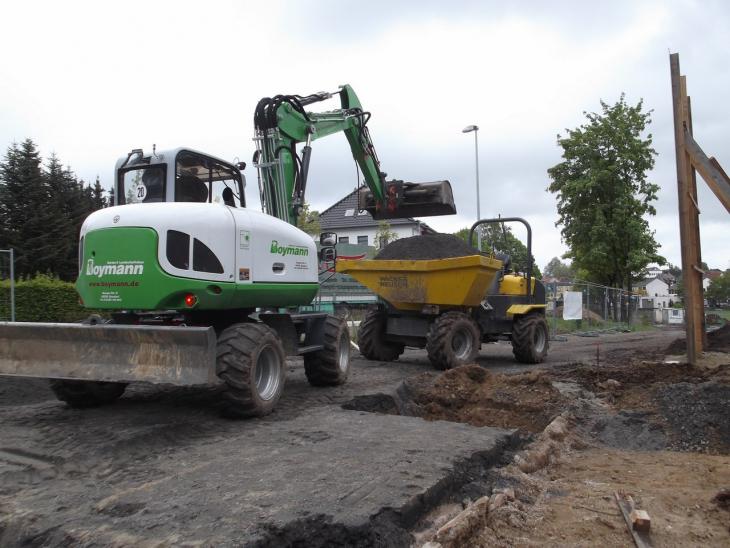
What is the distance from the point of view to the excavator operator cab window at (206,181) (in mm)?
6488

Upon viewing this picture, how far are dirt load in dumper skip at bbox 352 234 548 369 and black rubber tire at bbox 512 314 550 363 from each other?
0.06 feet

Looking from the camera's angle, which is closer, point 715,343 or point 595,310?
point 715,343

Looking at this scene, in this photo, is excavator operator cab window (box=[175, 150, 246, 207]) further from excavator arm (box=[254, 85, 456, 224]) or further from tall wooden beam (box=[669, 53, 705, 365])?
tall wooden beam (box=[669, 53, 705, 365])

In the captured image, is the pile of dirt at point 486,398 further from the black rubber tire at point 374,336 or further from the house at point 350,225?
the house at point 350,225

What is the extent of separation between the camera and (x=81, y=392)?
636 centimetres

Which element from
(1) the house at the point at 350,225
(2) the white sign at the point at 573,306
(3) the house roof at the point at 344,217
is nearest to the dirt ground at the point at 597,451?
(2) the white sign at the point at 573,306

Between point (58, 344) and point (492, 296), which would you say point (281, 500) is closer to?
point (58, 344)

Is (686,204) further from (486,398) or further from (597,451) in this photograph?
(597,451)

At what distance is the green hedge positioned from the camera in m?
14.6

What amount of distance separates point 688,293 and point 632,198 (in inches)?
760

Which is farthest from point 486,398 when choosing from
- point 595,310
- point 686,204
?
point 595,310

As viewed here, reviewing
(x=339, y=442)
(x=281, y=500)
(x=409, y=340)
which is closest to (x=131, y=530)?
(x=281, y=500)

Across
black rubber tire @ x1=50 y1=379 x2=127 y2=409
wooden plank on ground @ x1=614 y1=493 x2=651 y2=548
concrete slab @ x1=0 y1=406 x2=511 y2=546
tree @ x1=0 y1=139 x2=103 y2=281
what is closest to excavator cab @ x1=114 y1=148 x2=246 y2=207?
black rubber tire @ x1=50 y1=379 x2=127 y2=409

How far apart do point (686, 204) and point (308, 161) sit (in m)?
6.01
